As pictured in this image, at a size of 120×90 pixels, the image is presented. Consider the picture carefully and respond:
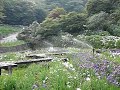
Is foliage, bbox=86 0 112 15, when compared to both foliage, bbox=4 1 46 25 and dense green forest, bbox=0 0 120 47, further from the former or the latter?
foliage, bbox=4 1 46 25

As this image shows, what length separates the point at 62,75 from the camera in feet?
24.6

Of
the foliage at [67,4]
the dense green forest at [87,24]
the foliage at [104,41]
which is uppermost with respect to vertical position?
the foliage at [104,41]

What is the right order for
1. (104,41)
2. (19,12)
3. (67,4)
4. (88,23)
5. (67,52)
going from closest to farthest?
(67,52)
(104,41)
(88,23)
(19,12)
(67,4)

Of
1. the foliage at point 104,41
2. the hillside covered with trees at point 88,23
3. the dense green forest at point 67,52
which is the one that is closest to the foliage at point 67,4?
the dense green forest at point 67,52

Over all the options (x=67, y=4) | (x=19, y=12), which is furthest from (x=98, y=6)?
(x=67, y=4)

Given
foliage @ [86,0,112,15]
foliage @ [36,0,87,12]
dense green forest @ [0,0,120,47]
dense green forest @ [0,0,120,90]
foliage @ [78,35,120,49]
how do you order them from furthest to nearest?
foliage @ [36,0,87,12] < foliage @ [86,0,112,15] < dense green forest @ [0,0,120,47] < foliage @ [78,35,120,49] < dense green forest @ [0,0,120,90]

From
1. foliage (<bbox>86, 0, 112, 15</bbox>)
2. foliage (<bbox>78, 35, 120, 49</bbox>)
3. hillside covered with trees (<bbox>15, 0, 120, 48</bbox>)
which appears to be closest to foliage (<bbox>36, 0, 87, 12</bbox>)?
foliage (<bbox>86, 0, 112, 15</bbox>)

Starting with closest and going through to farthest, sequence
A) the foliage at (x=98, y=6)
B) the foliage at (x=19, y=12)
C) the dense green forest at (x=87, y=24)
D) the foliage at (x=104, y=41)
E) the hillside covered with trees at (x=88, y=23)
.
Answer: the foliage at (x=104, y=41)
the dense green forest at (x=87, y=24)
the hillside covered with trees at (x=88, y=23)
the foliage at (x=98, y=6)
the foliage at (x=19, y=12)

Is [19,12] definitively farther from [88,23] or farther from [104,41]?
[104,41]

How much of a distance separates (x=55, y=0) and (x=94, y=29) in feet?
119

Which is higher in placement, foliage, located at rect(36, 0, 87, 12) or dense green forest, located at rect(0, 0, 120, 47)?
dense green forest, located at rect(0, 0, 120, 47)

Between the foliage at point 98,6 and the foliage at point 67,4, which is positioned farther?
the foliage at point 67,4

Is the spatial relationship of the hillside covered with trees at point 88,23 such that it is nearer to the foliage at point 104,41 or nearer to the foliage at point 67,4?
the foliage at point 104,41

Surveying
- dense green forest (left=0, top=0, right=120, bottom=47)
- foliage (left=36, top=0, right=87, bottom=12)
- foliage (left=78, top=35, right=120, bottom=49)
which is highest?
foliage (left=78, top=35, right=120, bottom=49)
